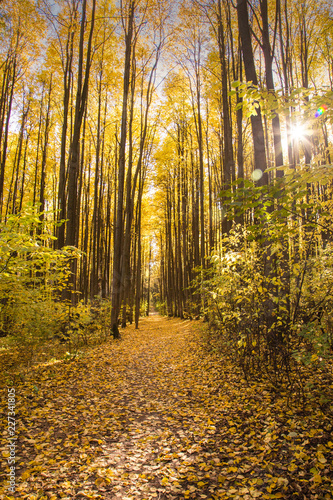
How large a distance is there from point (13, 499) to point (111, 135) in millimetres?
14939

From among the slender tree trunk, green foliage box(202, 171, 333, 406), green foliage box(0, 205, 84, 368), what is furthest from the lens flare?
green foliage box(0, 205, 84, 368)

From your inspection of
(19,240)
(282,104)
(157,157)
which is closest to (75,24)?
(157,157)

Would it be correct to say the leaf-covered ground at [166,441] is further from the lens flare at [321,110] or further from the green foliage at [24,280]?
the lens flare at [321,110]

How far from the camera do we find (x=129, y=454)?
278 centimetres

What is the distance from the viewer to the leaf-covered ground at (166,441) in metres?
2.23

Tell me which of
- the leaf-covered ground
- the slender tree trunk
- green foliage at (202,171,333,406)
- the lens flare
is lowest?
the leaf-covered ground

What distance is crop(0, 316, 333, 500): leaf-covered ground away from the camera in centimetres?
223

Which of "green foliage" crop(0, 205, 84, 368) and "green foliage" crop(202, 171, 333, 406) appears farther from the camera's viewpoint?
"green foliage" crop(0, 205, 84, 368)

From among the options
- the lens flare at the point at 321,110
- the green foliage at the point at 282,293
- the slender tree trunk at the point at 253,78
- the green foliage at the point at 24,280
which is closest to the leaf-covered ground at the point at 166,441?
the green foliage at the point at 282,293

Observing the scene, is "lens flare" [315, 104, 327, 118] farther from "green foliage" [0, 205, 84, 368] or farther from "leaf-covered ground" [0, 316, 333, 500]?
"green foliage" [0, 205, 84, 368]

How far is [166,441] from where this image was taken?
3.00 m

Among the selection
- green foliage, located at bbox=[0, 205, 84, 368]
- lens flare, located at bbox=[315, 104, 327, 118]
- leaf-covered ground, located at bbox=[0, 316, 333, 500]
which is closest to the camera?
leaf-covered ground, located at bbox=[0, 316, 333, 500]

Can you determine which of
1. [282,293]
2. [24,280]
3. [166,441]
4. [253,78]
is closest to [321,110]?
[282,293]

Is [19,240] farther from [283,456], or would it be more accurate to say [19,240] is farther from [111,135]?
[111,135]
